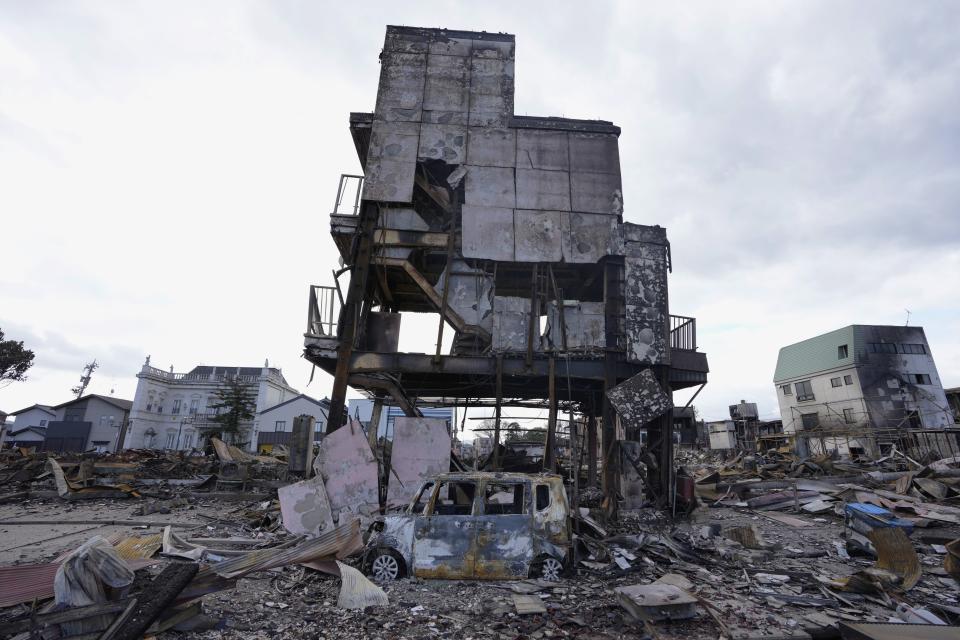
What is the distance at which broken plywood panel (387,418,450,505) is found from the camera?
1135 cm

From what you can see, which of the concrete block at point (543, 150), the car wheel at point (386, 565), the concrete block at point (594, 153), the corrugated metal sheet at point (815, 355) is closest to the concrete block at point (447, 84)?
the concrete block at point (543, 150)

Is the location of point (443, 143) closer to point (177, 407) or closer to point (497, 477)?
point (497, 477)

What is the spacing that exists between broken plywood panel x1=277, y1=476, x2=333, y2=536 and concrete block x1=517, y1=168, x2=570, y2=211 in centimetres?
959

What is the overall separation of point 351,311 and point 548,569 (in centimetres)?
824

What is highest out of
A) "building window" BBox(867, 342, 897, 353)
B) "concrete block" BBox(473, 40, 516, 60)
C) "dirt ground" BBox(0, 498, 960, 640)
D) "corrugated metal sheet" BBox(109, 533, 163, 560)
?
"concrete block" BBox(473, 40, 516, 60)

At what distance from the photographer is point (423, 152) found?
1391cm

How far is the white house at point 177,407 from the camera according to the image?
4525 cm

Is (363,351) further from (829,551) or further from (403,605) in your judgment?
(829,551)

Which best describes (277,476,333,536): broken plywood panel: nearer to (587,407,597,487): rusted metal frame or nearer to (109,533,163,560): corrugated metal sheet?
(109,533,163,560): corrugated metal sheet

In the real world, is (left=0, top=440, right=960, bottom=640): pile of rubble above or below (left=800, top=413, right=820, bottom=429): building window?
below

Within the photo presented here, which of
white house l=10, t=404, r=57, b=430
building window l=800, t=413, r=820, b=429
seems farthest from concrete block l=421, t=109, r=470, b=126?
white house l=10, t=404, r=57, b=430

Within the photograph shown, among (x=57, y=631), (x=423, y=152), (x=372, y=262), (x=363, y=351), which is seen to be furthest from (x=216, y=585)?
(x=423, y=152)

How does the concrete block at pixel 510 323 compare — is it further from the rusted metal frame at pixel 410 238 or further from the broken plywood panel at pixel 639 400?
the broken plywood panel at pixel 639 400

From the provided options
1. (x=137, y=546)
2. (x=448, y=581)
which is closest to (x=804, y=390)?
(x=448, y=581)
